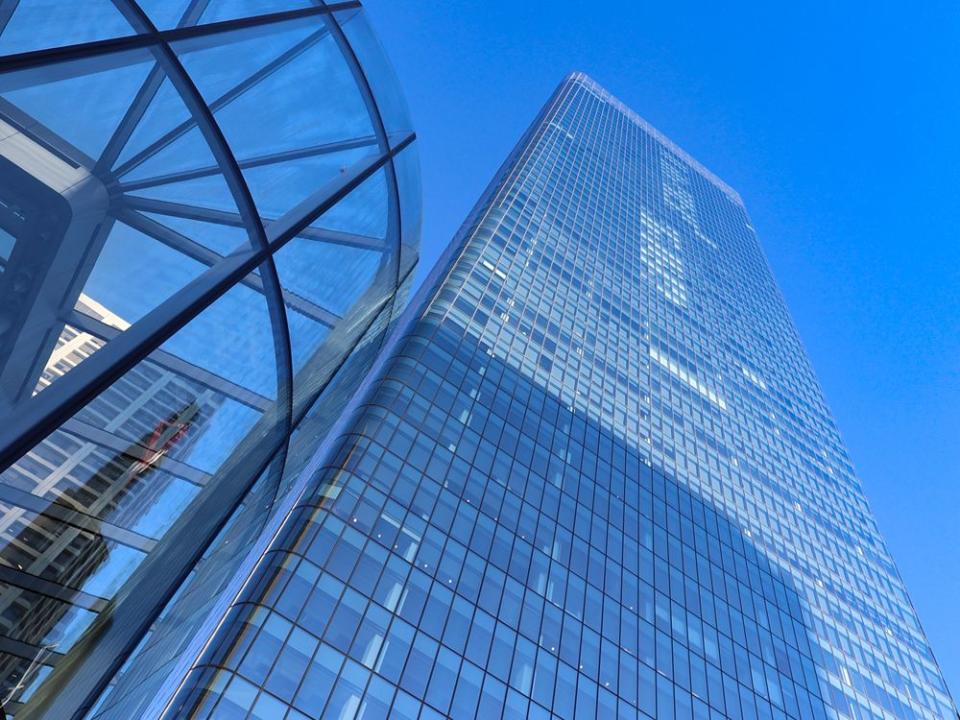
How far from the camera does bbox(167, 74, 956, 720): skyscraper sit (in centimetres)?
2511

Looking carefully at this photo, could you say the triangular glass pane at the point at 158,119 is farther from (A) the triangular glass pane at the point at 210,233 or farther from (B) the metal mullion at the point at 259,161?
(A) the triangular glass pane at the point at 210,233

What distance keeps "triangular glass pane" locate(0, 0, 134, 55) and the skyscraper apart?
859 inches

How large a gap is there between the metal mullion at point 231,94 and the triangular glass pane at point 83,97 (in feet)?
0.51

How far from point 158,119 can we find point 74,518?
6.09 ft

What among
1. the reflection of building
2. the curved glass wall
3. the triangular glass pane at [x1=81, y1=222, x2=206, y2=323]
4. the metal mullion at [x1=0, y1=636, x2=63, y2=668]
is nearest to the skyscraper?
the metal mullion at [x1=0, y1=636, x2=63, y2=668]

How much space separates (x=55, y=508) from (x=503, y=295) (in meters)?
51.2

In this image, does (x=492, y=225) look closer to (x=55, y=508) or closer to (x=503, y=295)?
(x=503, y=295)

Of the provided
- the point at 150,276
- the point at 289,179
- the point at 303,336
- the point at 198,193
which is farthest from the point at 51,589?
the point at 289,179

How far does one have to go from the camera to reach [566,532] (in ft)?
123

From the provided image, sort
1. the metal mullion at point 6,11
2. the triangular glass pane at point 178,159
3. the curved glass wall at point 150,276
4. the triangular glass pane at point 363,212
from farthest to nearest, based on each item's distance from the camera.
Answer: the triangular glass pane at point 363,212, the triangular glass pane at point 178,159, the curved glass wall at point 150,276, the metal mullion at point 6,11

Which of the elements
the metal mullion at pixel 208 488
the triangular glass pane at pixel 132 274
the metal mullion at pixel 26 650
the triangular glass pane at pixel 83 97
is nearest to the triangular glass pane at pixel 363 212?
the metal mullion at pixel 208 488

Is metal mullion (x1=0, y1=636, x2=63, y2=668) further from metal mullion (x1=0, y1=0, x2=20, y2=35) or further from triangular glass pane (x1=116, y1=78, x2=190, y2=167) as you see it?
metal mullion (x1=0, y1=0, x2=20, y2=35)

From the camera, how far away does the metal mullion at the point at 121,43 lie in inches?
90.4

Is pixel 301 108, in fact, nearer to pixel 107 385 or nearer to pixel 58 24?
pixel 58 24
